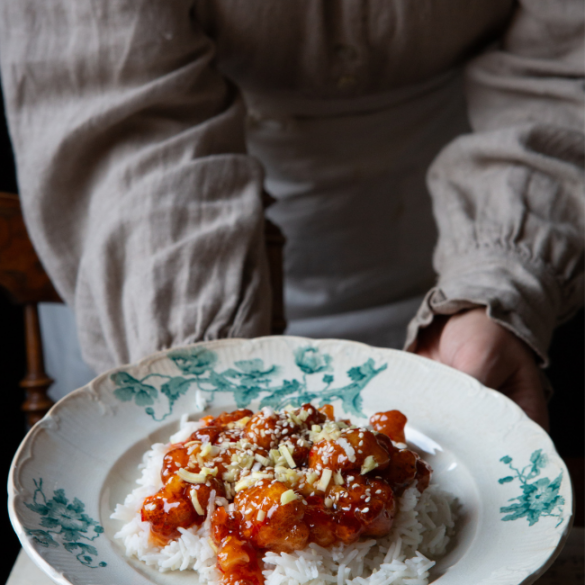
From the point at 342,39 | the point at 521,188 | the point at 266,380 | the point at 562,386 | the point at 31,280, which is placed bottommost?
the point at 562,386

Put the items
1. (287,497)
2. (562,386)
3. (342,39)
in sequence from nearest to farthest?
(287,497) < (342,39) < (562,386)

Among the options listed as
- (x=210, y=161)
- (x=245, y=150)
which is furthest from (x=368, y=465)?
(x=245, y=150)

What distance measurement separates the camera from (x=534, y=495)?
60 cm

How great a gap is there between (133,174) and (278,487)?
2.11ft

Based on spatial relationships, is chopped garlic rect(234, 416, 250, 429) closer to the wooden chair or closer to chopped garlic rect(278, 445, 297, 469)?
chopped garlic rect(278, 445, 297, 469)

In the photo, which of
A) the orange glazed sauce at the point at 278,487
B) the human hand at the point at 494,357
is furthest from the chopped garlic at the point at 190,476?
the human hand at the point at 494,357

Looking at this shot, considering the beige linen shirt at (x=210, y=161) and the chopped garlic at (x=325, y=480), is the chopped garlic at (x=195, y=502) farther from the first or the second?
the beige linen shirt at (x=210, y=161)

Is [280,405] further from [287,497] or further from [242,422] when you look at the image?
[287,497]

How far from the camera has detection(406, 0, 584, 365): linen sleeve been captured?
3.11 ft

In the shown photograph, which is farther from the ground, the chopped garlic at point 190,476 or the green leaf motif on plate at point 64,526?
the chopped garlic at point 190,476

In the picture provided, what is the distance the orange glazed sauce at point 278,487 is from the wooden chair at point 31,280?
0.46m

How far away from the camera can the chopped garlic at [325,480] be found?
0.59m

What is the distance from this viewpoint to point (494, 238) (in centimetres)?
103

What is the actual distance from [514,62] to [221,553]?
1091mm
